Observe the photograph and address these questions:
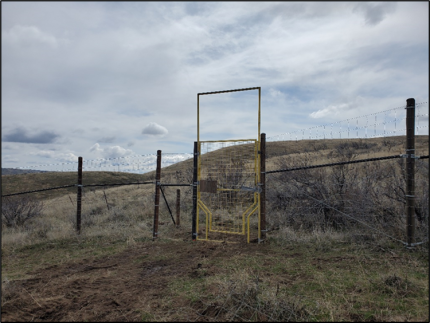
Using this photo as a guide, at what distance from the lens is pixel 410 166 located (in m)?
4.85

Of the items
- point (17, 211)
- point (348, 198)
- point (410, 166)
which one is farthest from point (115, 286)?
point (17, 211)

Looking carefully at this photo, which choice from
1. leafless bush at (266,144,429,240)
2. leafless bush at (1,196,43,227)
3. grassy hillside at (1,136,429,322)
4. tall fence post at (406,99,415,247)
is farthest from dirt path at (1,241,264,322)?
leafless bush at (1,196,43,227)

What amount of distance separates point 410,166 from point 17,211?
456 inches

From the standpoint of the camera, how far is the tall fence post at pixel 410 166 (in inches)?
190

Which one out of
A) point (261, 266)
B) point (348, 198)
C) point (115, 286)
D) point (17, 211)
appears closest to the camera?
point (115, 286)

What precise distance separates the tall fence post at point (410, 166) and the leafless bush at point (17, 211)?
36.1ft

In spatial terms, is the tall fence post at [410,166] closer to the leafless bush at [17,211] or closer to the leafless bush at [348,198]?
the leafless bush at [348,198]

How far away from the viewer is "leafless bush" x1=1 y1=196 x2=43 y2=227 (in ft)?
34.5

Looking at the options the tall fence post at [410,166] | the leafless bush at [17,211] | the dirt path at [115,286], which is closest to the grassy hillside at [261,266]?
the dirt path at [115,286]

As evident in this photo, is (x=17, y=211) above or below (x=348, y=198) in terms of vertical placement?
below

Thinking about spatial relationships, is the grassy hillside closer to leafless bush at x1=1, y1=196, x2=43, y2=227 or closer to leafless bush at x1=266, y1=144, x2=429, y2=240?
leafless bush at x1=266, y1=144, x2=429, y2=240

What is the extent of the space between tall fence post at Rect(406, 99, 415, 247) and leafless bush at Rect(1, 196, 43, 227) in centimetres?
1102

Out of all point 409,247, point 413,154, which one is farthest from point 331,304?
point 413,154

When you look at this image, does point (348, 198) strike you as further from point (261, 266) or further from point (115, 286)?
point (115, 286)
